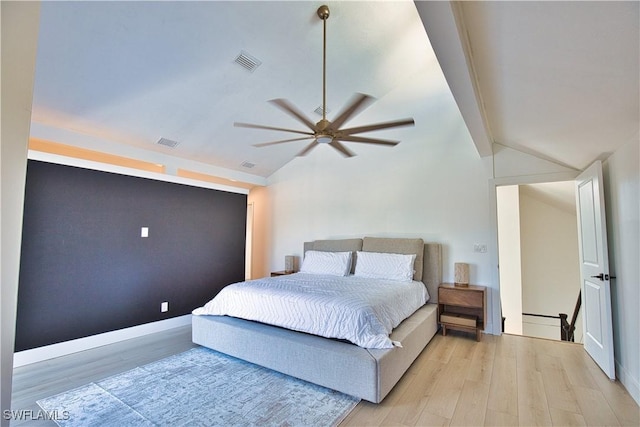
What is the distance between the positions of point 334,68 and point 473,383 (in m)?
3.83

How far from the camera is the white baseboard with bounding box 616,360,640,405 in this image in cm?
238

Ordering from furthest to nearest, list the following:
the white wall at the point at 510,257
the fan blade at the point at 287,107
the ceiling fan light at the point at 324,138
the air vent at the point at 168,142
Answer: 1. the white wall at the point at 510,257
2. the air vent at the point at 168,142
3. the ceiling fan light at the point at 324,138
4. the fan blade at the point at 287,107

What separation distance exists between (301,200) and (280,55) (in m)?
2.96

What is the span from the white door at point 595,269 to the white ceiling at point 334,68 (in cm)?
32

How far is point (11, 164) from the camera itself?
2.58 feet

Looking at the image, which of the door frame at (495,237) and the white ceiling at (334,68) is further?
the door frame at (495,237)

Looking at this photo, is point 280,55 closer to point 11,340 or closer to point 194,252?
point 194,252

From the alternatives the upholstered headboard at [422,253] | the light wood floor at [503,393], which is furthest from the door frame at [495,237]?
the upholstered headboard at [422,253]

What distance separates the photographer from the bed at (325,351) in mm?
2344

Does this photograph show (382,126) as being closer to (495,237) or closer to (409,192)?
(409,192)

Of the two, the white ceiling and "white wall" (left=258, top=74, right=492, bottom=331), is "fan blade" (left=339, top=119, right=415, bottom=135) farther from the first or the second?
"white wall" (left=258, top=74, right=492, bottom=331)

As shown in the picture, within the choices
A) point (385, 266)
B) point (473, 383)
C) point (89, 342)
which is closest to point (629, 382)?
point (473, 383)

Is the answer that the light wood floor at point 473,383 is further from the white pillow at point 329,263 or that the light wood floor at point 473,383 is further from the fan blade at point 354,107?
the fan blade at point 354,107

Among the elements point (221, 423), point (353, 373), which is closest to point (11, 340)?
point (221, 423)
